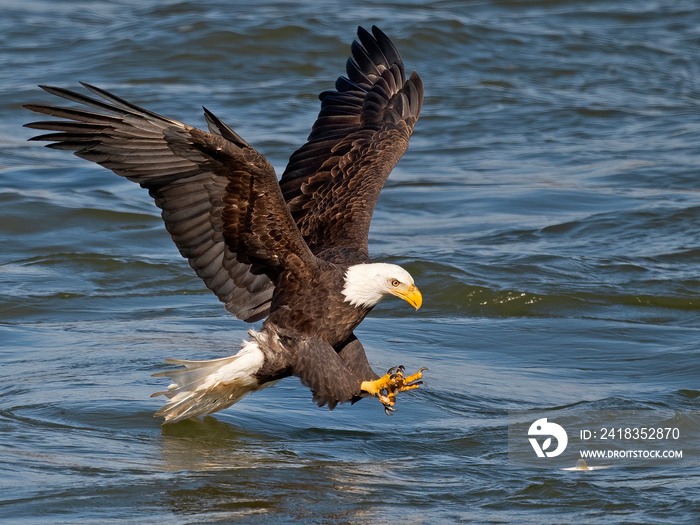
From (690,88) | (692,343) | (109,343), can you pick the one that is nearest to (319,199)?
(109,343)

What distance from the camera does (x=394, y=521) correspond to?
4434 mm

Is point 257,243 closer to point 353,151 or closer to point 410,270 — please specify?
point 353,151

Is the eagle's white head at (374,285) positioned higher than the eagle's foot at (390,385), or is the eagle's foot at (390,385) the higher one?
the eagle's white head at (374,285)

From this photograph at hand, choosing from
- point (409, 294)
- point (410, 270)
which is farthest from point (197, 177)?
point (410, 270)

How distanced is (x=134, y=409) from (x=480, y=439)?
5.46 feet

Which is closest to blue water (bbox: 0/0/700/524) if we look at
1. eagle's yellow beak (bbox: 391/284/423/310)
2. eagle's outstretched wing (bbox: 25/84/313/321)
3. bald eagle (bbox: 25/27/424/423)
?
bald eagle (bbox: 25/27/424/423)

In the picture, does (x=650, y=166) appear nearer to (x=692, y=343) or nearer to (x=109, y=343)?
(x=692, y=343)

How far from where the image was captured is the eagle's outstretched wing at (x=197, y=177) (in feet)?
15.9

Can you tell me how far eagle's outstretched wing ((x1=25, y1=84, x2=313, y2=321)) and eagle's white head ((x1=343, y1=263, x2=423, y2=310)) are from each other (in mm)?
237

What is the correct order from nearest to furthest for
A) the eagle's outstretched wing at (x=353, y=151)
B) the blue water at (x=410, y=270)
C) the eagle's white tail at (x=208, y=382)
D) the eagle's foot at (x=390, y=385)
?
the blue water at (x=410, y=270) → the eagle's white tail at (x=208, y=382) → the eagle's foot at (x=390, y=385) → the eagle's outstretched wing at (x=353, y=151)

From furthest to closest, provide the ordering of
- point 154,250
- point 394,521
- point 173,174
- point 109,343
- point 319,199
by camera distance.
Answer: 1. point 154,250
2. point 109,343
3. point 319,199
4. point 173,174
5. point 394,521

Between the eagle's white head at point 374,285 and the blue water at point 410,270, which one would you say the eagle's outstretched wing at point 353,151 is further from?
the blue water at point 410,270

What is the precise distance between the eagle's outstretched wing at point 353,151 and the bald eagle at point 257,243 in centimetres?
1

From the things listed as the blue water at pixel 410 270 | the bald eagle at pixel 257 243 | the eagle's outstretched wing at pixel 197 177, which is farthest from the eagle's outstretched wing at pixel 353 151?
the blue water at pixel 410 270
